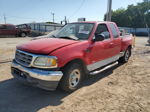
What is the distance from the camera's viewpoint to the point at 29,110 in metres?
3.56

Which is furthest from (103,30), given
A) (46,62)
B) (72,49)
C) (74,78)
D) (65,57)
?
(46,62)

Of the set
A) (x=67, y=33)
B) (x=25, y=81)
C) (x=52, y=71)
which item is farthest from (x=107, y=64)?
(x=25, y=81)

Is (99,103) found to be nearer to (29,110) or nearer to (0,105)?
(29,110)

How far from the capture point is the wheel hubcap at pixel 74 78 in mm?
4312

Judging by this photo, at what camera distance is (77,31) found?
524cm

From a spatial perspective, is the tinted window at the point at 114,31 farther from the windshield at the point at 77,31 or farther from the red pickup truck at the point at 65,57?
the windshield at the point at 77,31

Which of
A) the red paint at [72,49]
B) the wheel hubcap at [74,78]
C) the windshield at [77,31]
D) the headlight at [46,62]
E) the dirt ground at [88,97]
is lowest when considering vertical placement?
the dirt ground at [88,97]

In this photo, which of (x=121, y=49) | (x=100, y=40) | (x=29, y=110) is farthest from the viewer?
(x=121, y=49)

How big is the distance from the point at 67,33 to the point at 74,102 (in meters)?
2.33

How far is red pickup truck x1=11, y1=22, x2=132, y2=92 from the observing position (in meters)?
3.82

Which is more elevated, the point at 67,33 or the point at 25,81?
the point at 67,33

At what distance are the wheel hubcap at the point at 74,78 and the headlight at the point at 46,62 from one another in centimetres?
69

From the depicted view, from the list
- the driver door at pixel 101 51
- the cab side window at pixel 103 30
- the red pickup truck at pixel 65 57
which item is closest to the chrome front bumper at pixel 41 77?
the red pickup truck at pixel 65 57

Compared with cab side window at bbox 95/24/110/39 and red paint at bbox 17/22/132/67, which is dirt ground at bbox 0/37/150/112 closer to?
red paint at bbox 17/22/132/67
